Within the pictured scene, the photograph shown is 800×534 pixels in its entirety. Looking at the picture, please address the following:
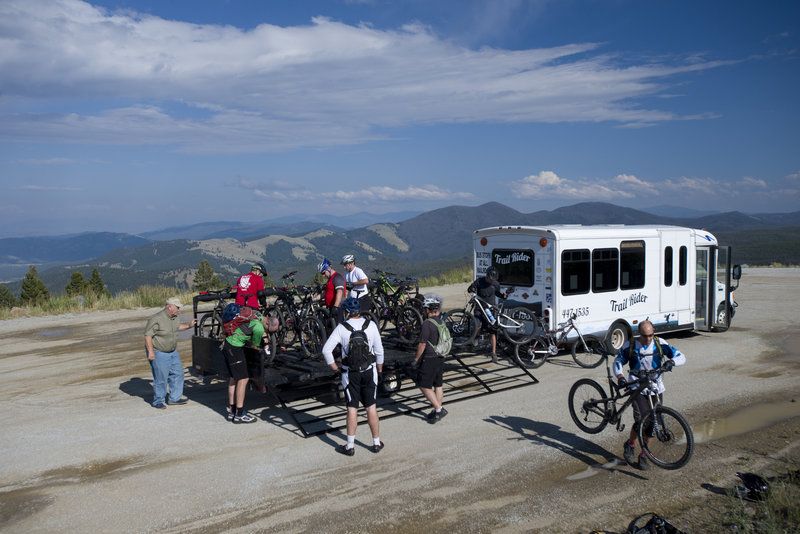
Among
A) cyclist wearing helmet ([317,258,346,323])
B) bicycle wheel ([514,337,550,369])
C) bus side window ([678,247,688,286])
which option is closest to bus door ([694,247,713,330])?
bus side window ([678,247,688,286])

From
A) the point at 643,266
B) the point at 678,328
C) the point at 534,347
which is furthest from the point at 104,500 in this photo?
the point at 678,328

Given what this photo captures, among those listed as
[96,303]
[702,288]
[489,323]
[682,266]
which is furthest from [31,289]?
[702,288]

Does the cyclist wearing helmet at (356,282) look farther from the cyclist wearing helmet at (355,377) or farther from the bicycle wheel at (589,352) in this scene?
the bicycle wheel at (589,352)

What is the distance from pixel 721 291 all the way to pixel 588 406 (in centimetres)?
916

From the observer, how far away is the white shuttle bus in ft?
37.4

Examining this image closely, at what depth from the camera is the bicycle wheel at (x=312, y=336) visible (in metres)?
9.59

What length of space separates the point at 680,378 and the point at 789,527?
5.70 meters

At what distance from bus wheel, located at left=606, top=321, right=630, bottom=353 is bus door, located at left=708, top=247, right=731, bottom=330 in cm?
341

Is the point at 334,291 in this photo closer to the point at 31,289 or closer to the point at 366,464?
the point at 366,464

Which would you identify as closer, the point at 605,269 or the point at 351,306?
the point at 351,306

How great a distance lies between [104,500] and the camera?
590 centimetres

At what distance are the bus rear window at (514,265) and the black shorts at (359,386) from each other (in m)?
5.74

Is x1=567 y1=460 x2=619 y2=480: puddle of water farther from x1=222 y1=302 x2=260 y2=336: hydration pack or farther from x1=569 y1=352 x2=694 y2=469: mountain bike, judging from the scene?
x1=222 y1=302 x2=260 y2=336: hydration pack

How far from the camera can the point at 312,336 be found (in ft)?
32.2
